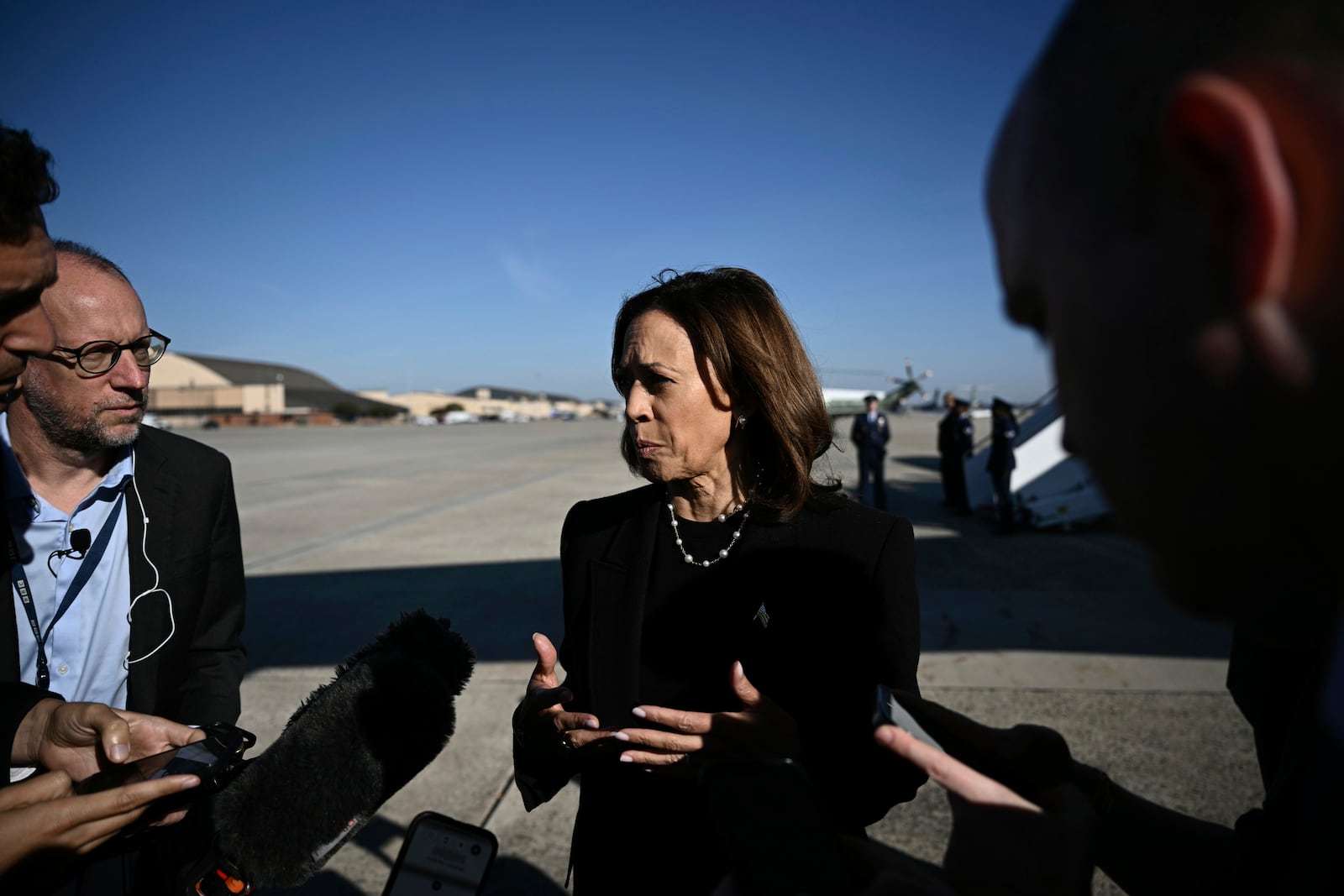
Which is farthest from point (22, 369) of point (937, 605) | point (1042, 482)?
point (1042, 482)

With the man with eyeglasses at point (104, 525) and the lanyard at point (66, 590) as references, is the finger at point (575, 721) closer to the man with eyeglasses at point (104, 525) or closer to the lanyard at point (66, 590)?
the man with eyeglasses at point (104, 525)

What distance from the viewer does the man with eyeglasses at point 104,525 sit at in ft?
6.73

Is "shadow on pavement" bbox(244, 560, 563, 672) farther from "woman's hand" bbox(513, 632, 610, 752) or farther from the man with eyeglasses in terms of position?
"woman's hand" bbox(513, 632, 610, 752)

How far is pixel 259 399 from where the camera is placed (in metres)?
79.6

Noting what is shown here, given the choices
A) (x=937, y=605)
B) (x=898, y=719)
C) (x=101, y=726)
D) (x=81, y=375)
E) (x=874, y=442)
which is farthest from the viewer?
(x=874, y=442)

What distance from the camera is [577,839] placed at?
1908mm

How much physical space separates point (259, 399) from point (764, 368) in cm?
9004

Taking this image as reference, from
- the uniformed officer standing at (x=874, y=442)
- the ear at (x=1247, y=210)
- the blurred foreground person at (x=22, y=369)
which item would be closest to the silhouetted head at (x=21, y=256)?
the blurred foreground person at (x=22, y=369)

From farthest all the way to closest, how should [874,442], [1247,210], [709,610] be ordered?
[874,442] < [709,610] < [1247,210]

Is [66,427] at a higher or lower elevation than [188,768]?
higher

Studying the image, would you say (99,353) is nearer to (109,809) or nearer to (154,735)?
(154,735)

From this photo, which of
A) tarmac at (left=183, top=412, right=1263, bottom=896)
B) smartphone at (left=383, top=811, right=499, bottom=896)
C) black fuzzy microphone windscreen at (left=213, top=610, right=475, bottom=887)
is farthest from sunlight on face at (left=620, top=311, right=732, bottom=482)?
smartphone at (left=383, top=811, right=499, bottom=896)

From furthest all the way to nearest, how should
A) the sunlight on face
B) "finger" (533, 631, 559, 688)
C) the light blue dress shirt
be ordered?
the sunlight on face, the light blue dress shirt, "finger" (533, 631, 559, 688)

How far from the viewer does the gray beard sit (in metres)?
2.12
